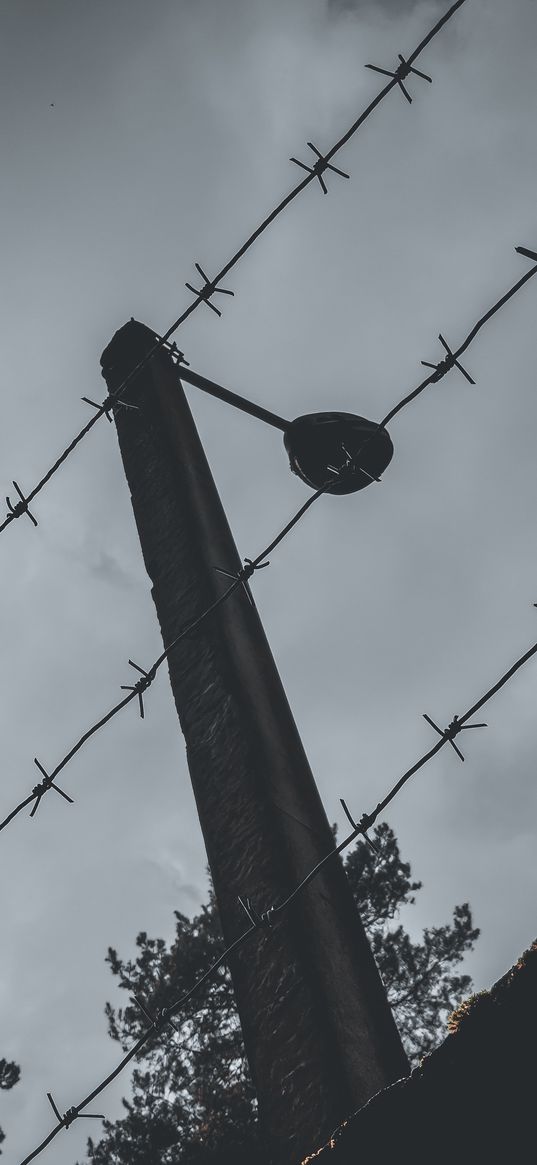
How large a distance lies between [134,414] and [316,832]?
1796mm

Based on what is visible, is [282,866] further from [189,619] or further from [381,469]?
[381,469]

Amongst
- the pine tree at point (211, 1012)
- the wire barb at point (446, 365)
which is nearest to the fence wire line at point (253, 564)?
the wire barb at point (446, 365)

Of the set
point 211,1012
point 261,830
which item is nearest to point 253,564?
point 261,830

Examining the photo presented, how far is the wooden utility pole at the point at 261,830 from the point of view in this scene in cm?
192

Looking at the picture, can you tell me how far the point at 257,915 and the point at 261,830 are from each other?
0.67ft

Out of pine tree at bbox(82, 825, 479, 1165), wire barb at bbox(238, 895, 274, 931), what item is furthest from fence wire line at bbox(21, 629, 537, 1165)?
pine tree at bbox(82, 825, 479, 1165)

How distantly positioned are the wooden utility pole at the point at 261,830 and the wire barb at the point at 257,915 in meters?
0.02

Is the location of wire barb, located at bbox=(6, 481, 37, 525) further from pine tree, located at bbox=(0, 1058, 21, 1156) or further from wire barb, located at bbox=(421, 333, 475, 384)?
pine tree, located at bbox=(0, 1058, 21, 1156)

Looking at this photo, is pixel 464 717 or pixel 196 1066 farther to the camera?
pixel 196 1066

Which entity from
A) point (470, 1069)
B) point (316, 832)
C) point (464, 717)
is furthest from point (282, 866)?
point (470, 1069)

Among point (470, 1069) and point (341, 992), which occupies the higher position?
point (341, 992)

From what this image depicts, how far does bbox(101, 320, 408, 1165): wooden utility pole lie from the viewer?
1.92 metres

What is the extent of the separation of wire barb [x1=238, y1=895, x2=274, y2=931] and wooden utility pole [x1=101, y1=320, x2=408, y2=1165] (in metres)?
0.02

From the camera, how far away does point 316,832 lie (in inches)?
89.8
